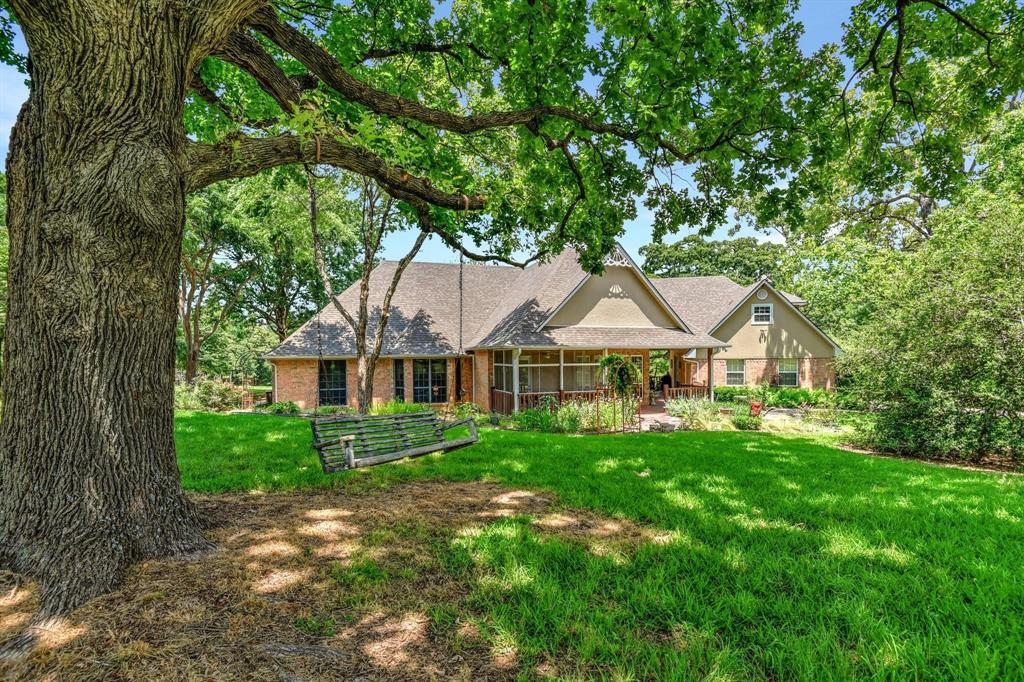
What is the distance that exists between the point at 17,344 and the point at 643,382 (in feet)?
64.6

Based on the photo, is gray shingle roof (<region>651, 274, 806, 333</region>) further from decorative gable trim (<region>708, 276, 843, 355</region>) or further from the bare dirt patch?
the bare dirt patch

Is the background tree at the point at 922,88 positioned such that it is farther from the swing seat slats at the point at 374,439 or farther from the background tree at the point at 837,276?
the background tree at the point at 837,276

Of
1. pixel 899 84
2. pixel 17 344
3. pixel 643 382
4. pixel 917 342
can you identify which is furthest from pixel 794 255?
pixel 17 344

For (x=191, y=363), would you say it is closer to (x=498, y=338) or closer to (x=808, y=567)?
(x=498, y=338)

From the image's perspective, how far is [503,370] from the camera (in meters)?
18.0

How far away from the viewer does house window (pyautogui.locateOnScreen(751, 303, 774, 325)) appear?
23875 millimetres

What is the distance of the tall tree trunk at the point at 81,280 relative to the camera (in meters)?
3.12

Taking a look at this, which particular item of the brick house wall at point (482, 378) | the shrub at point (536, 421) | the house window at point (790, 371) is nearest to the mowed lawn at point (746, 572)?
the shrub at point (536, 421)

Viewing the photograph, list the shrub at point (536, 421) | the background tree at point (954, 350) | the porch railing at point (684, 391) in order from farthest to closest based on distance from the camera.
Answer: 1. the porch railing at point (684, 391)
2. the shrub at point (536, 421)
3. the background tree at point (954, 350)

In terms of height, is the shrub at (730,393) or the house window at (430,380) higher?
the house window at (430,380)

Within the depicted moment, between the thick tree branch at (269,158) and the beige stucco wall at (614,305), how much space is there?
1270cm

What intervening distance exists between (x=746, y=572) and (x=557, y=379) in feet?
50.6

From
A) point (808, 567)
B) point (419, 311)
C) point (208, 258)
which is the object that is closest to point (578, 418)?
point (808, 567)

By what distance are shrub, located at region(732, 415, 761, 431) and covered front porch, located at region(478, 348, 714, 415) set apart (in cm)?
329
